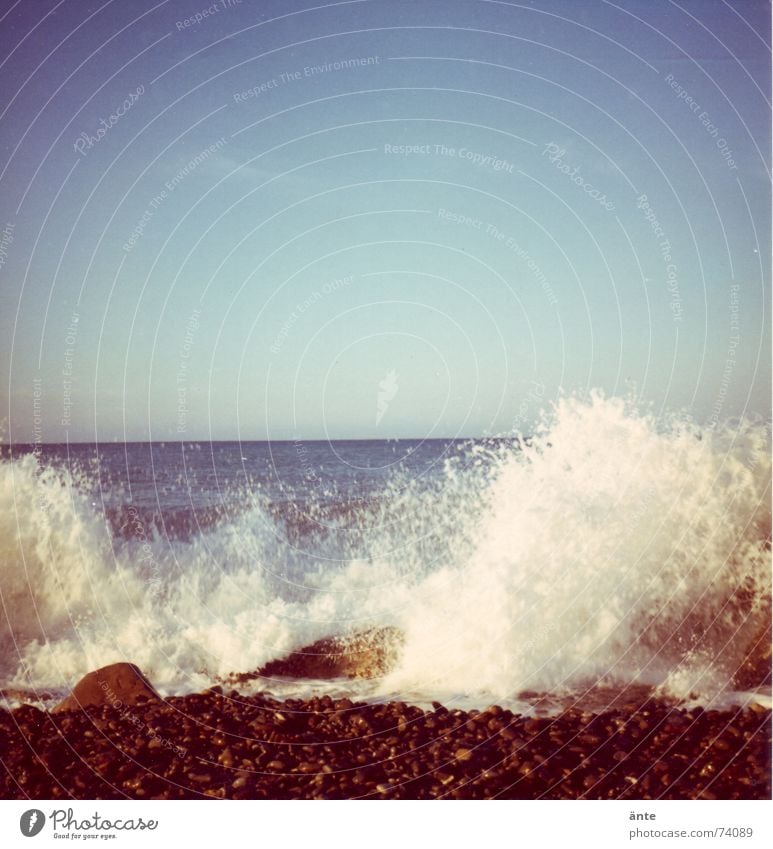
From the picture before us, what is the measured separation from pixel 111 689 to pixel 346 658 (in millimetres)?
1666

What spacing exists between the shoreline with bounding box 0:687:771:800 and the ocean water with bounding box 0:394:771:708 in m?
0.44

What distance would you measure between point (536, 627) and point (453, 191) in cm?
324

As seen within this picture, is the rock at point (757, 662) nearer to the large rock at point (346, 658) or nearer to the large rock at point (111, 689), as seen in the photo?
the large rock at point (346, 658)

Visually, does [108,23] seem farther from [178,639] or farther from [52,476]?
[178,639]

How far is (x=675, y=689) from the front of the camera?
4535 mm

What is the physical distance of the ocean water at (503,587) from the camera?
476cm

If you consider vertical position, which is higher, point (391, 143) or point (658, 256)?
point (391, 143)

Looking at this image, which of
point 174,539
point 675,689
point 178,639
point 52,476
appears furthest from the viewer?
point 174,539

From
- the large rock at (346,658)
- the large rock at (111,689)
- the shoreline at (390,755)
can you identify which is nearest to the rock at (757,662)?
the shoreline at (390,755)

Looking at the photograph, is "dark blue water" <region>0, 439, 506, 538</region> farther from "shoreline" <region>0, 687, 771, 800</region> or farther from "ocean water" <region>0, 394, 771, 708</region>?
"shoreline" <region>0, 687, 771, 800</region>

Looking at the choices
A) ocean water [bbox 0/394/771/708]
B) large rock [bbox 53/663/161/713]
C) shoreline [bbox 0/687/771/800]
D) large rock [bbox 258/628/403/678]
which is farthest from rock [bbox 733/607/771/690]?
large rock [bbox 53/663/161/713]

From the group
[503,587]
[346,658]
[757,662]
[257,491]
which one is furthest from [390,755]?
[257,491]

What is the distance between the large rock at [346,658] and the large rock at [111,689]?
90cm

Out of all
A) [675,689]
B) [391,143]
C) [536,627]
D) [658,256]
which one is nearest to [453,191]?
[391,143]
